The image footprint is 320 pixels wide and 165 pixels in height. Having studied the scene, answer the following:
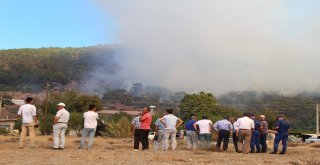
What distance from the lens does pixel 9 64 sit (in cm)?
11462

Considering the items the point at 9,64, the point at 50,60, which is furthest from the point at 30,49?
the point at 9,64

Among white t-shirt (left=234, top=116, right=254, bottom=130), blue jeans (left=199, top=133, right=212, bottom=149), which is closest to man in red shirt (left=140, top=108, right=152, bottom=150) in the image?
blue jeans (left=199, top=133, right=212, bottom=149)

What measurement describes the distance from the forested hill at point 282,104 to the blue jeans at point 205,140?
54642 millimetres

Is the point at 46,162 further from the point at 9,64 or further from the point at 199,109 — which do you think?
the point at 9,64

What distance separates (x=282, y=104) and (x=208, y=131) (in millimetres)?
90478

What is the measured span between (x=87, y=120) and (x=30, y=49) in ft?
391

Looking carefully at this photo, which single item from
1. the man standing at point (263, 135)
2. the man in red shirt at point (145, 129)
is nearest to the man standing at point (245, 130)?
the man standing at point (263, 135)

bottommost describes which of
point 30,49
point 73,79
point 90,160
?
point 90,160

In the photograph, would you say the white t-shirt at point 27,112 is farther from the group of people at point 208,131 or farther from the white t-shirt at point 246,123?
the white t-shirt at point 246,123

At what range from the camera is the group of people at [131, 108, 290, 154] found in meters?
16.8

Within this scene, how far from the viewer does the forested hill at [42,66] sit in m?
109

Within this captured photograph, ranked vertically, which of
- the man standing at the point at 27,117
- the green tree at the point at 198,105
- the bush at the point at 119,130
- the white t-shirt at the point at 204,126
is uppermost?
the green tree at the point at 198,105

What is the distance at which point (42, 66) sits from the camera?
120438 millimetres

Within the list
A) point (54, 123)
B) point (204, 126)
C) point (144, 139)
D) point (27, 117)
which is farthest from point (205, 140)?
point (27, 117)
